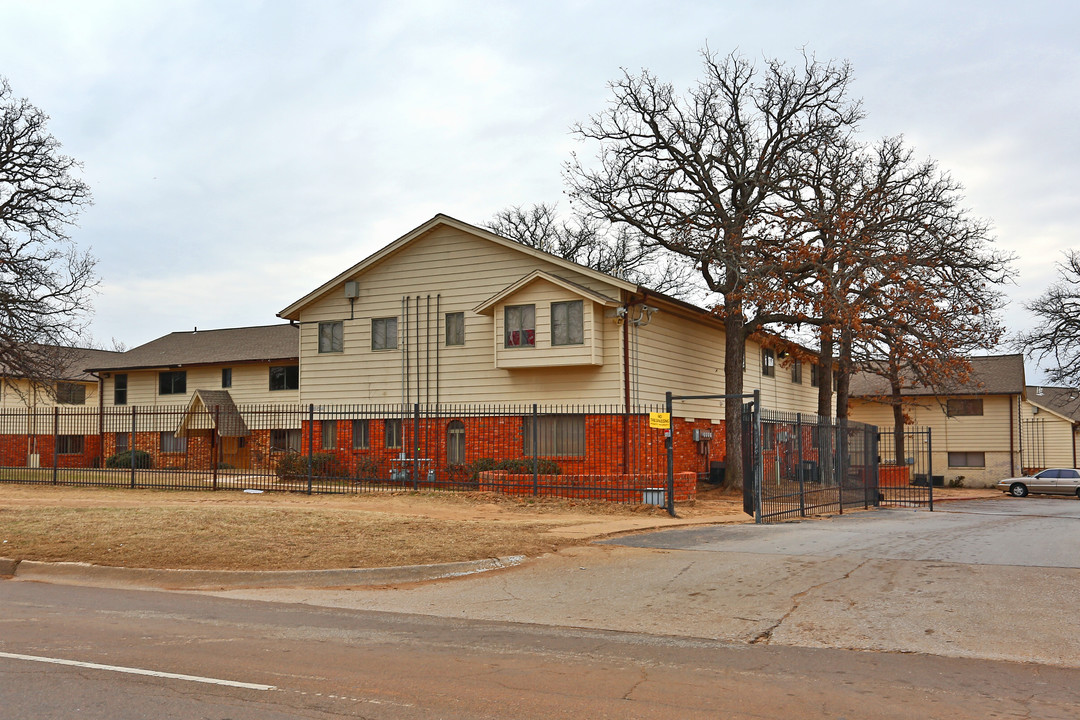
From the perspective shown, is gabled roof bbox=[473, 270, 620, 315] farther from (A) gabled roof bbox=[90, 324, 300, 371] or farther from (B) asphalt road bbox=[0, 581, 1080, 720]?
(B) asphalt road bbox=[0, 581, 1080, 720]

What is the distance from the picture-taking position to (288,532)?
15.1 m

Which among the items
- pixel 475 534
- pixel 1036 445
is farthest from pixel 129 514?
pixel 1036 445

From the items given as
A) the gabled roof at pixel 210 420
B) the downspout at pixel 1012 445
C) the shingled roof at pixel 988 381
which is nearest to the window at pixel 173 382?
the gabled roof at pixel 210 420

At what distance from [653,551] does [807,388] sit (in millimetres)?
33328

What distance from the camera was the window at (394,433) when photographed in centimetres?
3100

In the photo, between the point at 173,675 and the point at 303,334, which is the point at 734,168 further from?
the point at 173,675

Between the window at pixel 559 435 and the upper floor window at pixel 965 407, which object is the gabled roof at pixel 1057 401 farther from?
the window at pixel 559 435

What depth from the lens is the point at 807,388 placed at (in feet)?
150

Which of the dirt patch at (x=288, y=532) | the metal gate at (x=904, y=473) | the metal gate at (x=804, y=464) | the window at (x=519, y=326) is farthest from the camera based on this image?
the window at (x=519, y=326)

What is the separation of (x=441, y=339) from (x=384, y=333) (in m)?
2.30

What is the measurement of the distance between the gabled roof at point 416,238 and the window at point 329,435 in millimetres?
4041

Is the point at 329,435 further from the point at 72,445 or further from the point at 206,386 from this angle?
the point at 72,445

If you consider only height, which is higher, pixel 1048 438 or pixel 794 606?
pixel 1048 438

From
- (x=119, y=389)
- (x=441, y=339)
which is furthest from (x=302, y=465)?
(x=119, y=389)
